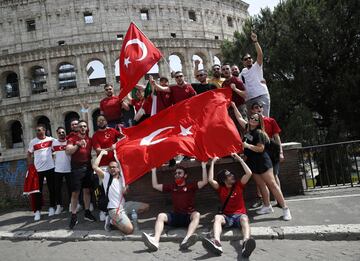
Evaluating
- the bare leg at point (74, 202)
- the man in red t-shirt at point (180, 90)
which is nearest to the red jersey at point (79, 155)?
the bare leg at point (74, 202)

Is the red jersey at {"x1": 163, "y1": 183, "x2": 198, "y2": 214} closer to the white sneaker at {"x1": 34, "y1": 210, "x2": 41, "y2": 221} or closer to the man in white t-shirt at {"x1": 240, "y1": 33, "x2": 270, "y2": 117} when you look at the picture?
the man in white t-shirt at {"x1": 240, "y1": 33, "x2": 270, "y2": 117}

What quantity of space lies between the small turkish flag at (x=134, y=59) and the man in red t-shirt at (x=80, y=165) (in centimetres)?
144

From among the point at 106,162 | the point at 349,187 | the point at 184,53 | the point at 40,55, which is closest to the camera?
the point at 106,162

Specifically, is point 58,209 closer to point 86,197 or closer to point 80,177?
point 86,197

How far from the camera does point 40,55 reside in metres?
31.5

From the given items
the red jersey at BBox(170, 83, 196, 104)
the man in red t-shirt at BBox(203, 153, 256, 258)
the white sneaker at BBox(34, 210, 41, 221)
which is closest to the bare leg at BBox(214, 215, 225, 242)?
the man in red t-shirt at BBox(203, 153, 256, 258)

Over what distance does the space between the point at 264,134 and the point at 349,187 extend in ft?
11.3

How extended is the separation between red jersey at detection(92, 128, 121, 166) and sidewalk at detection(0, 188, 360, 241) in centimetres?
131

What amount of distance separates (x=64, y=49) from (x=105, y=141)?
26546mm

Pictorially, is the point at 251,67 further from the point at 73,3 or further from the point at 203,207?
the point at 73,3

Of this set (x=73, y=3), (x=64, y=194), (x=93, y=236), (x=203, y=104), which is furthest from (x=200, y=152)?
(x=73, y=3)

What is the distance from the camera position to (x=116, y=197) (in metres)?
6.43

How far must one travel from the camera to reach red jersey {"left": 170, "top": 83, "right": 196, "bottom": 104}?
7.50 meters

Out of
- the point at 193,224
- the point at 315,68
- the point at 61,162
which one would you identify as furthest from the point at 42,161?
the point at 315,68
